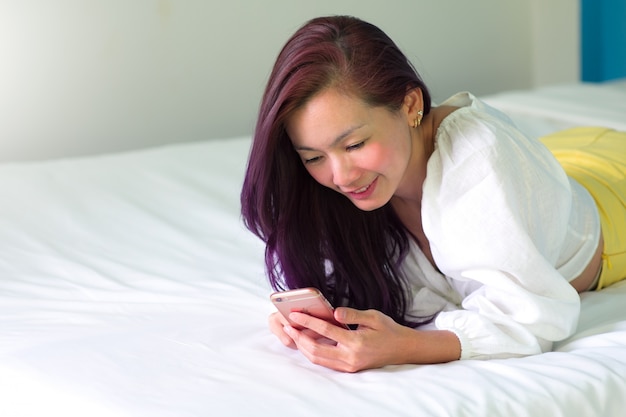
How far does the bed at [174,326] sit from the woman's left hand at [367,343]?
0.02m

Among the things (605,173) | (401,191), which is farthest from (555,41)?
(401,191)

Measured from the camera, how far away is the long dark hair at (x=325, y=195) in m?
1.33

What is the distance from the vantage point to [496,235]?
4.40ft

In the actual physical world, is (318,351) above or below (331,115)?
below

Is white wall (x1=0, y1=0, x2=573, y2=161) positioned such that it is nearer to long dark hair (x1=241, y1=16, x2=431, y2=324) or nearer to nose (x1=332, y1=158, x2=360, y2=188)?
long dark hair (x1=241, y1=16, x2=431, y2=324)

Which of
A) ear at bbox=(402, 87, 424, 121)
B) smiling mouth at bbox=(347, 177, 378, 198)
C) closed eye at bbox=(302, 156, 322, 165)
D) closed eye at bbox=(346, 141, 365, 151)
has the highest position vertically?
ear at bbox=(402, 87, 424, 121)

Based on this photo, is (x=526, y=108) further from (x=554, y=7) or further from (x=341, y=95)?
(x=341, y=95)

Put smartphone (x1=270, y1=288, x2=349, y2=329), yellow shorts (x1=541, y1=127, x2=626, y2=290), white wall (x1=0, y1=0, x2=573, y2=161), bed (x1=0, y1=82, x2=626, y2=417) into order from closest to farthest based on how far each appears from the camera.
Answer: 1. bed (x1=0, y1=82, x2=626, y2=417)
2. smartphone (x1=270, y1=288, x2=349, y2=329)
3. yellow shorts (x1=541, y1=127, x2=626, y2=290)
4. white wall (x1=0, y1=0, x2=573, y2=161)

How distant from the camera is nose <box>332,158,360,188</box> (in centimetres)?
133

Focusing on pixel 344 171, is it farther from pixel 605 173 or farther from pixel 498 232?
pixel 605 173

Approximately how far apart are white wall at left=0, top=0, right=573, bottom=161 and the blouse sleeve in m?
1.42

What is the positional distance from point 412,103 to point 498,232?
23cm

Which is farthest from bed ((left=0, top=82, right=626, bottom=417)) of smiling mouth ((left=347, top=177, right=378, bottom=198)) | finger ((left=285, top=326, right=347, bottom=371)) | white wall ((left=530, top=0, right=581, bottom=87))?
white wall ((left=530, top=0, right=581, bottom=87))

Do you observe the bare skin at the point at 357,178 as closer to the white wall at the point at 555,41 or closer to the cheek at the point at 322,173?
the cheek at the point at 322,173
